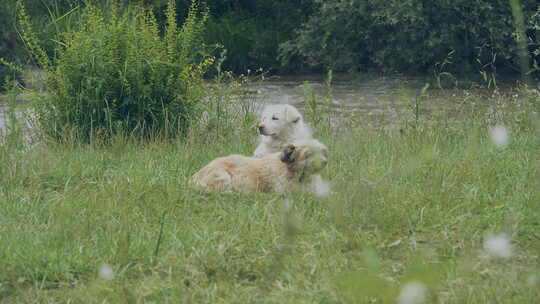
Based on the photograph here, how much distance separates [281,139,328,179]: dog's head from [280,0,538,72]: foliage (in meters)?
10.6

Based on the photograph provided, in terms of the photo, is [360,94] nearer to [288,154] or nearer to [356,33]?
[356,33]

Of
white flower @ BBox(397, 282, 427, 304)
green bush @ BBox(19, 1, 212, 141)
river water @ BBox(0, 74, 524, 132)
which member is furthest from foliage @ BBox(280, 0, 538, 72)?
white flower @ BBox(397, 282, 427, 304)

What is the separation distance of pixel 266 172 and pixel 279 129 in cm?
159

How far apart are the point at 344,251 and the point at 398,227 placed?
0.48 metres

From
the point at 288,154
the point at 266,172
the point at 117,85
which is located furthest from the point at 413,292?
the point at 117,85

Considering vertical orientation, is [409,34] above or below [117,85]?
below

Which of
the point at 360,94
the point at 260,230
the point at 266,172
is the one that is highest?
the point at 260,230

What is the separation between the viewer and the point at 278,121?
22.3 feet

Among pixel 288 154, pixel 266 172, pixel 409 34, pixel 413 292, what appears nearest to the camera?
pixel 413 292

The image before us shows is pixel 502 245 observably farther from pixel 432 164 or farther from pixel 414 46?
pixel 414 46

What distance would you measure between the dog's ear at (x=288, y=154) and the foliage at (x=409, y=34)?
10.7 m

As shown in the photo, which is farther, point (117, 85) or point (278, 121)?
point (117, 85)

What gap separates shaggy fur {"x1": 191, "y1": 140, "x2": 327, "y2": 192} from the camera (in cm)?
502

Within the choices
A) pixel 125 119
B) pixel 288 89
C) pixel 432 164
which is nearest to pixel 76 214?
pixel 432 164
